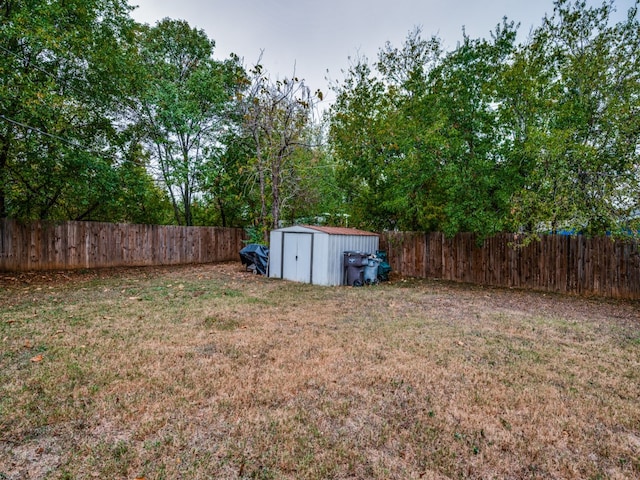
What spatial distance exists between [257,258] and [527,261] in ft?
25.8

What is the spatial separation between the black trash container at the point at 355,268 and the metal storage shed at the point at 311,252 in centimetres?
24

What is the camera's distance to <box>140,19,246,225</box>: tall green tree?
12016mm

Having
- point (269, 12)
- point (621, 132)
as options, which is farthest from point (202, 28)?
point (621, 132)

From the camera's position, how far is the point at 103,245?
1132 cm

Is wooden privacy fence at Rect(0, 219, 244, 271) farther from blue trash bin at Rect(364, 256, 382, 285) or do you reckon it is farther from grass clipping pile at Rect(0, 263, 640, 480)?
blue trash bin at Rect(364, 256, 382, 285)

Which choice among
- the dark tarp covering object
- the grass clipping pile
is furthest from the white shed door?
the grass clipping pile

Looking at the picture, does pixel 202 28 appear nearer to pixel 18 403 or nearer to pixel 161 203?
pixel 161 203

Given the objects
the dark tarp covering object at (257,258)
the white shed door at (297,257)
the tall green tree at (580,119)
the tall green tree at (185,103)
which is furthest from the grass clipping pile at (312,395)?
the tall green tree at (185,103)

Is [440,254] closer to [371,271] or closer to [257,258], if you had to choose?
[371,271]

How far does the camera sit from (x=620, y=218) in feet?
19.3

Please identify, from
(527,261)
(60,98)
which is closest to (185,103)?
(60,98)

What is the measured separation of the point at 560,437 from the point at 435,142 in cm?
736

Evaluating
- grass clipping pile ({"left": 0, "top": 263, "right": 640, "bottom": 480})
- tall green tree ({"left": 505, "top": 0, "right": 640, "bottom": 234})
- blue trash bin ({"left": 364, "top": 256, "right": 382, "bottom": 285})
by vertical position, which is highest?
tall green tree ({"left": 505, "top": 0, "right": 640, "bottom": 234})

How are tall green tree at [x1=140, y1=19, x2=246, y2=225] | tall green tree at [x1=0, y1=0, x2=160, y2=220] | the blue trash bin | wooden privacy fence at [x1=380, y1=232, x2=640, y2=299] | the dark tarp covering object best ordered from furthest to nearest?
tall green tree at [x1=140, y1=19, x2=246, y2=225] < the dark tarp covering object < the blue trash bin < wooden privacy fence at [x1=380, y1=232, x2=640, y2=299] < tall green tree at [x1=0, y1=0, x2=160, y2=220]
